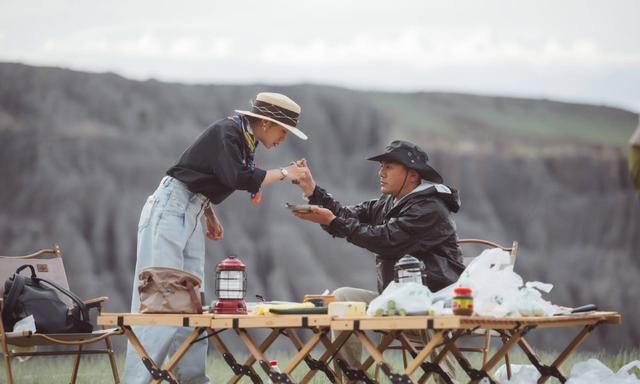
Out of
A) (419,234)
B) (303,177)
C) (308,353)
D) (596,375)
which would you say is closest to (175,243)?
(303,177)

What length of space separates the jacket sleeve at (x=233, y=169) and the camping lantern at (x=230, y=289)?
1.70 feet

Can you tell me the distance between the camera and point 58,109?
3080cm

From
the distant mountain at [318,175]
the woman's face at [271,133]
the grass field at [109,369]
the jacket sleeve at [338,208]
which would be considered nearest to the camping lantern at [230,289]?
the woman's face at [271,133]

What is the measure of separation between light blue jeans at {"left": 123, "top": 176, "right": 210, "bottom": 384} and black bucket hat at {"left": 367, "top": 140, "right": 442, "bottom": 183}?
910 mm

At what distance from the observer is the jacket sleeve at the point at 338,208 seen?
5.55 m

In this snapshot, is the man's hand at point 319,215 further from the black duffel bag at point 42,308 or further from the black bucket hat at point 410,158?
the black duffel bag at point 42,308

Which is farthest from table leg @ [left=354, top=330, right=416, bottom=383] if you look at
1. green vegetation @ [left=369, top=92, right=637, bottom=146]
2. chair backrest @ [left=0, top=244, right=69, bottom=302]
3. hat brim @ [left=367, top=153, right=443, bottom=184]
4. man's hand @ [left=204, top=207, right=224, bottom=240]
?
green vegetation @ [left=369, top=92, right=637, bottom=146]

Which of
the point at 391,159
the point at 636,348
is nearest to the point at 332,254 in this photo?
the point at 636,348

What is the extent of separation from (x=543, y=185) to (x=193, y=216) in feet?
106

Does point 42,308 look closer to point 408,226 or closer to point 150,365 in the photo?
point 150,365

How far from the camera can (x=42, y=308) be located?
5.45 meters

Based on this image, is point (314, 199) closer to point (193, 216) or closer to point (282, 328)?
point (193, 216)

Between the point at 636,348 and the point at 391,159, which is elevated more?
the point at 391,159

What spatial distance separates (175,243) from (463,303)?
1.60 meters
